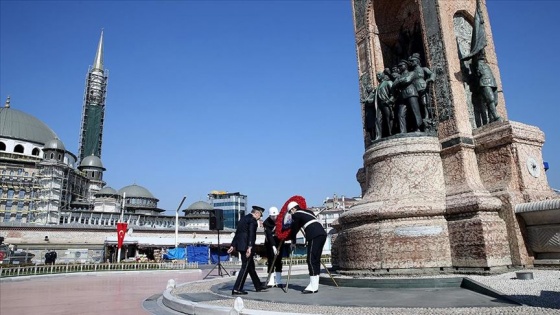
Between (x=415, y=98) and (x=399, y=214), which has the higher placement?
(x=415, y=98)

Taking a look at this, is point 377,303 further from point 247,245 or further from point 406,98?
point 406,98

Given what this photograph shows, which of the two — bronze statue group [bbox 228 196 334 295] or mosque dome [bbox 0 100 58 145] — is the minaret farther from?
bronze statue group [bbox 228 196 334 295]

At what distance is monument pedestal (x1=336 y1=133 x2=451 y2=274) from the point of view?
755cm

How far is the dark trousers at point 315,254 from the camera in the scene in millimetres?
6762

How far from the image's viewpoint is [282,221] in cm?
845

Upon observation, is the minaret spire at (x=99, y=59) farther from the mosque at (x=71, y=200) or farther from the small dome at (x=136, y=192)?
the small dome at (x=136, y=192)

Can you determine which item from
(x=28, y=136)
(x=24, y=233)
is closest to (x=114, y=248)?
(x=24, y=233)

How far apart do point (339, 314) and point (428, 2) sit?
327 inches

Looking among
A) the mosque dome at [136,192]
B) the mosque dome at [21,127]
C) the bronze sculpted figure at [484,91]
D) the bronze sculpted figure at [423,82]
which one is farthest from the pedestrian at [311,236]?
the mosque dome at [136,192]

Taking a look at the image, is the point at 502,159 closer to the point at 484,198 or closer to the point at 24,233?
the point at 484,198

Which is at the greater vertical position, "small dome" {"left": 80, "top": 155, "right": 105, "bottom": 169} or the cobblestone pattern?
"small dome" {"left": 80, "top": 155, "right": 105, "bottom": 169}

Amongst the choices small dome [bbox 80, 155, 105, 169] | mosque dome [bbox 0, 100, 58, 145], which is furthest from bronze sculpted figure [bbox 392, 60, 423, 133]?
small dome [bbox 80, 155, 105, 169]

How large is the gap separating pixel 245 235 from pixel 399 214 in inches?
123

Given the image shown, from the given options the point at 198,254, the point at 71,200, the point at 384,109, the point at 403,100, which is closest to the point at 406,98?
the point at 403,100
